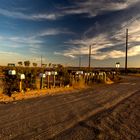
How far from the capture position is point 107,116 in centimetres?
830

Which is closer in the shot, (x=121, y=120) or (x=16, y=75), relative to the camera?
(x=121, y=120)

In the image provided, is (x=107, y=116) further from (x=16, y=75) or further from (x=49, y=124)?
(x=16, y=75)

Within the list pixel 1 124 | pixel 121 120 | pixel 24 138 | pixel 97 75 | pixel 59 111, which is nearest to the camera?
pixel 24 138

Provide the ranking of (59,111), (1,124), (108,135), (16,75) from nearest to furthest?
1. (108,135)
2. (1,124)
3. (59,111)
4. (16,75)

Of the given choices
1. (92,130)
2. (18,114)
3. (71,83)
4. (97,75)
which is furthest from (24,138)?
(97,75)

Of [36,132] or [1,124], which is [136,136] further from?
[1,124]

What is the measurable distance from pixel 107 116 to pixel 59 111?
1936 mm

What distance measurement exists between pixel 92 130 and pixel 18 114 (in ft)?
10.3

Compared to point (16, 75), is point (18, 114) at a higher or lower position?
lower

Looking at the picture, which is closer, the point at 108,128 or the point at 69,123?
the point at 108,128

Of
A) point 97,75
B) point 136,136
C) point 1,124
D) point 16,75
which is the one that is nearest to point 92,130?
point 136,136

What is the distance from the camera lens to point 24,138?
561 cm

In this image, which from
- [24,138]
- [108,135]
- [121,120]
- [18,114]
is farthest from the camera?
[18,114]

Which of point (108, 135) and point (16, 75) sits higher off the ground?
point (16, 75)
